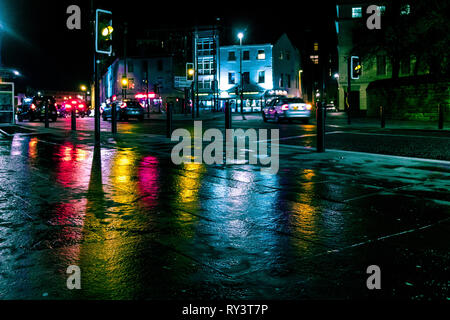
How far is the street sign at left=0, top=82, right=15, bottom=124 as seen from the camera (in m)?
25.7

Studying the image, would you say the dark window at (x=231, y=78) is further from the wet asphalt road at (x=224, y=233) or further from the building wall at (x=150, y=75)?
the wet asphalt road at (x=224, y=233)

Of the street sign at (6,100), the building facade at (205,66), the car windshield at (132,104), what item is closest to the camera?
the street sign at (6,100)

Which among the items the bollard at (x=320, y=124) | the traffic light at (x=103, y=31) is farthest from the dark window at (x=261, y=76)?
the bollard at (x=320, y=124)

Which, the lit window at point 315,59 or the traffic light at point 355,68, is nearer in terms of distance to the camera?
the traffic light at point 355,68

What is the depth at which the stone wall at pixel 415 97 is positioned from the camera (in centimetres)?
2700

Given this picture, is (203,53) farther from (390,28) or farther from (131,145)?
(131,145)

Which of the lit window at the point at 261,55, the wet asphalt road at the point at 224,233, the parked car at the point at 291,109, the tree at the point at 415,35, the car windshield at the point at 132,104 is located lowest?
the wet asphalt road at the point at 224,233

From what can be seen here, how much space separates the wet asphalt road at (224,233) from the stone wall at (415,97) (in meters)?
21.4

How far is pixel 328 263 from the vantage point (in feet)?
11.0

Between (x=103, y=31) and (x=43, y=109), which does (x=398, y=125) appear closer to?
(x=103, y=31)

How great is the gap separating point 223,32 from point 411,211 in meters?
66.5

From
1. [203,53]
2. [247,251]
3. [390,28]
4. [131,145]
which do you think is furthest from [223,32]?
[247,251]

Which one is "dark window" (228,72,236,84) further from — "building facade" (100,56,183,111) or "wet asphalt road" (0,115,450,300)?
"wet asphalt road" (0,115,450,300)

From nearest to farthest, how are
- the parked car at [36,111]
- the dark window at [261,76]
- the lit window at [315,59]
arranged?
the parked car at [36,111] → the dark window at [261,76] → the lit window at [315,59]
